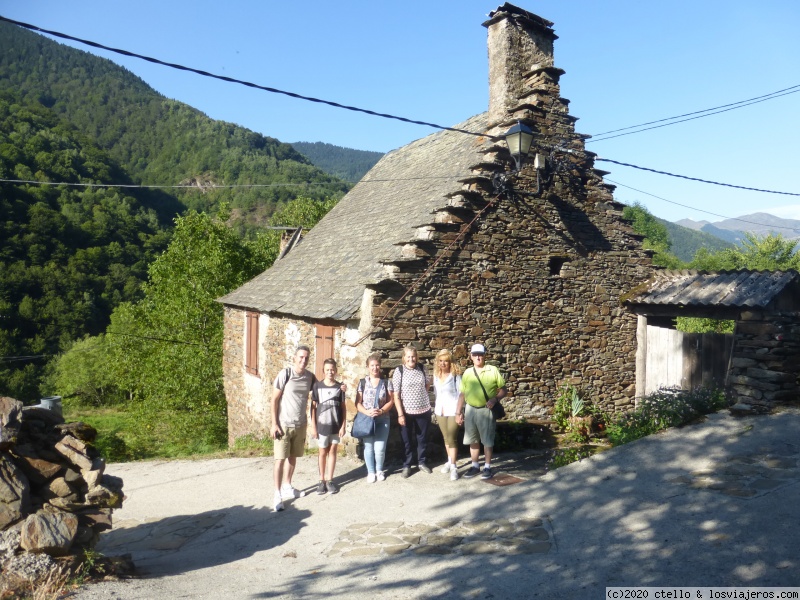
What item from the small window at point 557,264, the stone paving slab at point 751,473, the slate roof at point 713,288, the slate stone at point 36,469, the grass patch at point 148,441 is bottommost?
the grass patch at point 148,441

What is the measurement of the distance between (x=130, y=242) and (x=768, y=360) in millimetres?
45413

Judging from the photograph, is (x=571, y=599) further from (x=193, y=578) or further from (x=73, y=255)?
(x=73, y=255)

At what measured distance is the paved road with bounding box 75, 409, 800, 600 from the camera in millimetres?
4410

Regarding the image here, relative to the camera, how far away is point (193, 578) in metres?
4.99

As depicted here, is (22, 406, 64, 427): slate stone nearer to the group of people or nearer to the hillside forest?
the group of people

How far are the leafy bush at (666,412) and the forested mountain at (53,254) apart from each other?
126 feet

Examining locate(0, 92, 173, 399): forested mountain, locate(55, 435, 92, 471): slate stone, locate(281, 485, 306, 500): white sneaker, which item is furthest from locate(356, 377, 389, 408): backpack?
locate(0, 92, 173, 399): forested mountain

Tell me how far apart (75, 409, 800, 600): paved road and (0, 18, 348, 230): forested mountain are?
57.7 metres

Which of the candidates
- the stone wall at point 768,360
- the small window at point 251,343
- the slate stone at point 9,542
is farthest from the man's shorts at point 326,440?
the small window at point 251,343

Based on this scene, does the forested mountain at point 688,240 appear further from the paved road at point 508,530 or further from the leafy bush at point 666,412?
the paved road at point 508,530

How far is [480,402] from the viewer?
23.5 ft

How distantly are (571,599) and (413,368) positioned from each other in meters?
3.79

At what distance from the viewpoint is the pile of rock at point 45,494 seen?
14.9ft

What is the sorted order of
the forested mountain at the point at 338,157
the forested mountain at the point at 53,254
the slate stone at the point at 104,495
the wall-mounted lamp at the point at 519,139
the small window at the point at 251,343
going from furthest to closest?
the forested mountain at the point at 338,157 < the forested mountain at the point at 53,254 < the small window at the point at 251,343 < the wall-mounted lamp at the point at 519,139 < the slate stone at the point at 104,495
